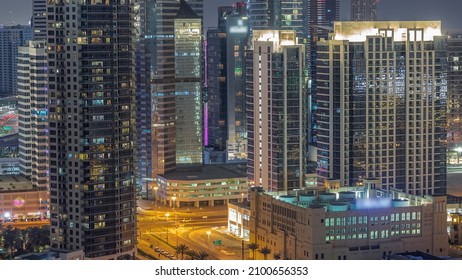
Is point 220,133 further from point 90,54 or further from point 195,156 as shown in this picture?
point 90,54

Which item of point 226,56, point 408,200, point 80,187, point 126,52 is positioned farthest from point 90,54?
point 226,56

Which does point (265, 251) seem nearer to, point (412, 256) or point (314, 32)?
point (412, 256)

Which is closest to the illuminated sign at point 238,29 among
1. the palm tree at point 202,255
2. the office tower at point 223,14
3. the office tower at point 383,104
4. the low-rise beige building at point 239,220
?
the office tower at point 223,14

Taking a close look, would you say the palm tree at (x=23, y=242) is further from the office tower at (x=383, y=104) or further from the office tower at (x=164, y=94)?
the office tower at (x=164, y=94)

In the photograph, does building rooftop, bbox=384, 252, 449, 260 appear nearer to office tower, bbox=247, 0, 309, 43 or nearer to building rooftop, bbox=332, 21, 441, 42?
building rooftop, bbox=332, 21, 441, 42

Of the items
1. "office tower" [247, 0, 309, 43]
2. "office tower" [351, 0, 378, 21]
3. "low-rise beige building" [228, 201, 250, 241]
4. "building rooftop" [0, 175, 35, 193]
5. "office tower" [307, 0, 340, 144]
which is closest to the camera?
"low-rise beige building" [228, 201, 250, 241]

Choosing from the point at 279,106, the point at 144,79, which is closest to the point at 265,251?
the point at 279,106


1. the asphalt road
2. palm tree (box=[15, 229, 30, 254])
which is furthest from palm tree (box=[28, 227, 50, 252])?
the asphalt road
